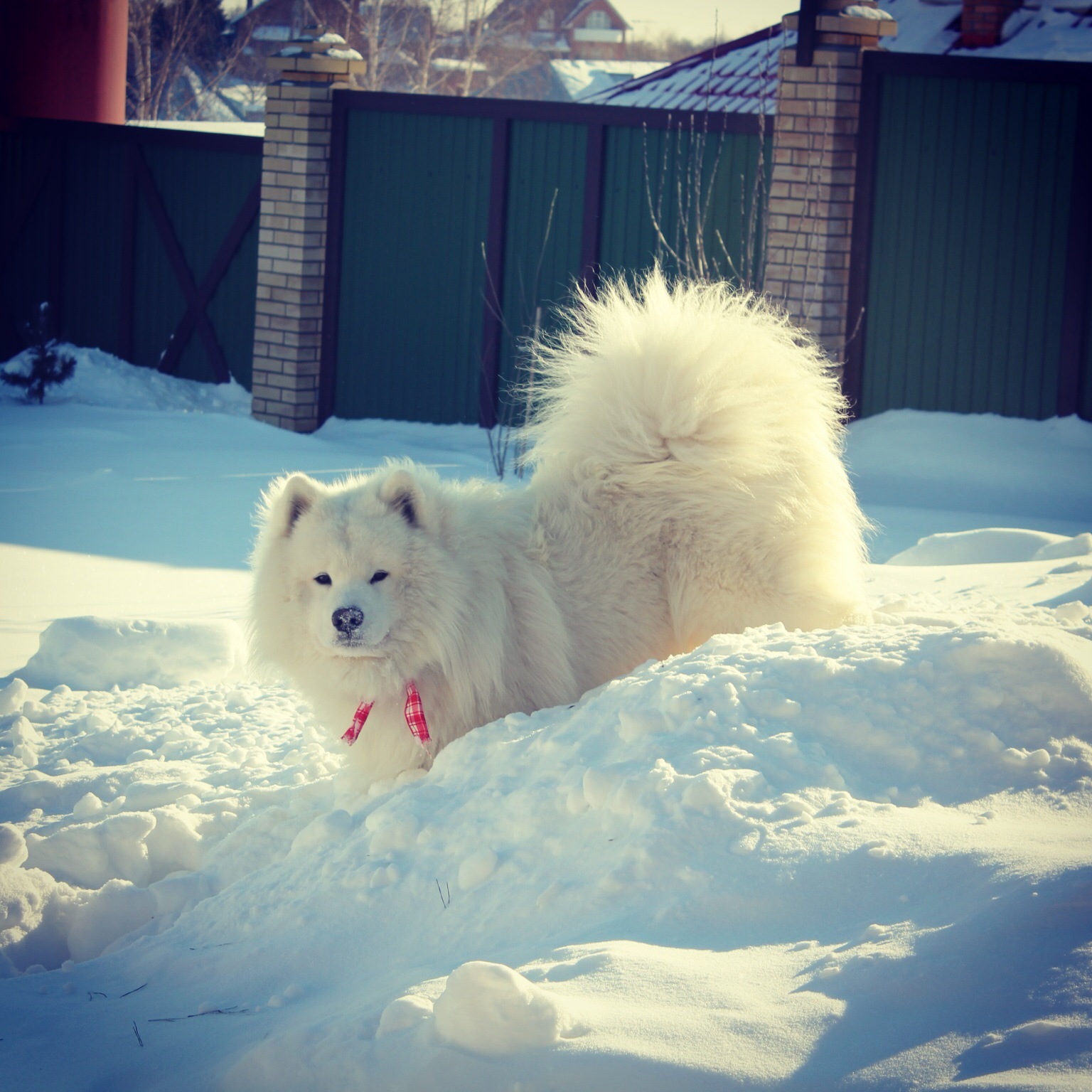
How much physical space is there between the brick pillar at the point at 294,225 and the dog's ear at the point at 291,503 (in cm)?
635

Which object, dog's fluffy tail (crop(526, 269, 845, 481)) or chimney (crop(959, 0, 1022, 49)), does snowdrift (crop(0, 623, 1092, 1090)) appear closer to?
dog's fluffy tail (crop(526, 269, 845, 481))

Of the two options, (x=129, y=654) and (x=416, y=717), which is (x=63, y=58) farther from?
(x=416, y=717)

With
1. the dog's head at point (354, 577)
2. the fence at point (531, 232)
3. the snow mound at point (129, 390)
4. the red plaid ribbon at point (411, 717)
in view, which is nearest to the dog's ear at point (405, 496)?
the dog's head at point (354, 577)

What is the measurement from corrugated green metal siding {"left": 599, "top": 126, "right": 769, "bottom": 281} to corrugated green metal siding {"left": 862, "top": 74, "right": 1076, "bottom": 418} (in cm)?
103

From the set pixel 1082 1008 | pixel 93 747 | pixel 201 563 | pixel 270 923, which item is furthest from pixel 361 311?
pixel 1082 1008

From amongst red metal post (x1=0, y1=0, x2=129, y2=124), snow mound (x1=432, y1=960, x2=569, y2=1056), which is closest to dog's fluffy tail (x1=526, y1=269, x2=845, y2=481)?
snow mound (x1=432, y1=960, x2=569, y2=1056)

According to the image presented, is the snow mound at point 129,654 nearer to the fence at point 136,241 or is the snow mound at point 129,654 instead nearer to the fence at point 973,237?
the fence at point 973,237

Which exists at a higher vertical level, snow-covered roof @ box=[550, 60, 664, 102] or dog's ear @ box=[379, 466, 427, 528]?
snow-covered roof @ box=[550, 60, 664, 102]

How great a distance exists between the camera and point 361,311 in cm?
1004

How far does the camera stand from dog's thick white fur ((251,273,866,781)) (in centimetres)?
359

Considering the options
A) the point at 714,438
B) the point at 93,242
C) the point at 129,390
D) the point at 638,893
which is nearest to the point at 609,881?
the point at 638,893

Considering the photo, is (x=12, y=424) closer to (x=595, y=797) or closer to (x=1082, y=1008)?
(x=595, y=797)

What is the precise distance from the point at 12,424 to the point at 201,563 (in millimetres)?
3869

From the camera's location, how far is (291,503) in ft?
12.0
